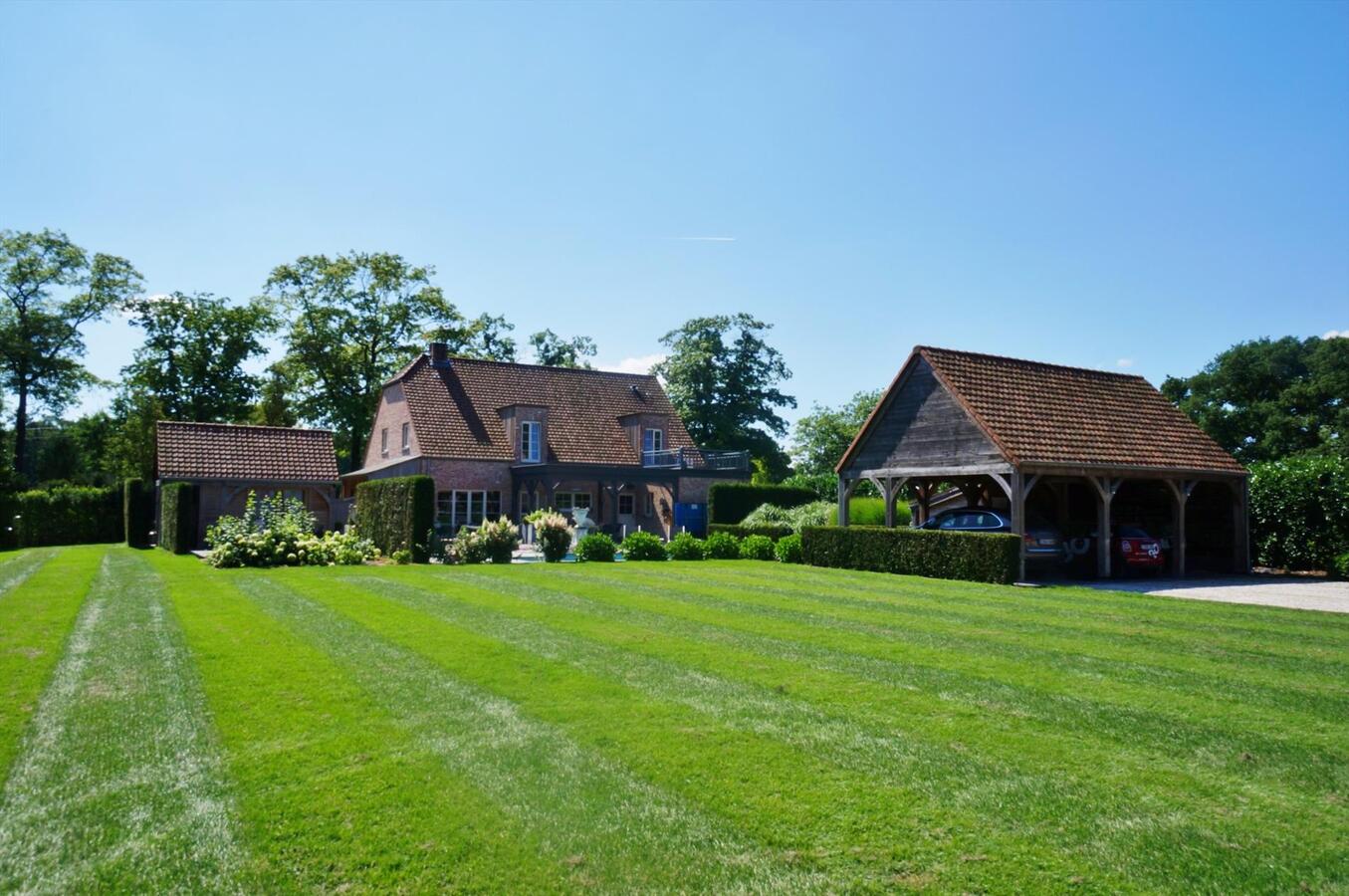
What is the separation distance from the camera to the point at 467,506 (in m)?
35.5

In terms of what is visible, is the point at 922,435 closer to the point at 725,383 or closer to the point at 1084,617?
the point at 1084,617

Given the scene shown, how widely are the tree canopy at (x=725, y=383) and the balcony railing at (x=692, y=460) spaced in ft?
43.1

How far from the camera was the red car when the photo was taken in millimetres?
A: 20078

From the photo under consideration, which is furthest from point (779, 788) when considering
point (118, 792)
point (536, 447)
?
point (536, 447)

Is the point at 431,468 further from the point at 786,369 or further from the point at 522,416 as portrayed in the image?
the point at 786,369

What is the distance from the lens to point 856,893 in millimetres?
3805

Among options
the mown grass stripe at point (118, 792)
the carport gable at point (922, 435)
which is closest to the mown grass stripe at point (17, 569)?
the mown grass stripe at point (118, 792)

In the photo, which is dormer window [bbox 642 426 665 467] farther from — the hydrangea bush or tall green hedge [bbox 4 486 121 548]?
tall green hedge [bbox 4 486 121 548]

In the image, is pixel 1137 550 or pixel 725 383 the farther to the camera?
pixel 725 383

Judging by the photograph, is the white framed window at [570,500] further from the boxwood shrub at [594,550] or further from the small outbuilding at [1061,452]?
the small outbuilding at [1061,452]

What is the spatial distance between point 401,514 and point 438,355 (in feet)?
58.1

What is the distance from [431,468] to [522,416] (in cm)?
448

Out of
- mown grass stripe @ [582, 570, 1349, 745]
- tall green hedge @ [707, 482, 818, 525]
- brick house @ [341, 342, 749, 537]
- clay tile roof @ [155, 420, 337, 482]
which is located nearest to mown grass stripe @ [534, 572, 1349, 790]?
mown grass stripe @ [582, 570, 1349, 745]

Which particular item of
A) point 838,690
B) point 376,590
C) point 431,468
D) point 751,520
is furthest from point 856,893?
point 431,468
